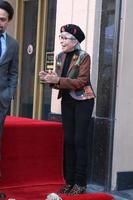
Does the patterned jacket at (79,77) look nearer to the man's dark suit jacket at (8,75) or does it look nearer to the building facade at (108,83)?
the man's dark suit jacket at (8,75)

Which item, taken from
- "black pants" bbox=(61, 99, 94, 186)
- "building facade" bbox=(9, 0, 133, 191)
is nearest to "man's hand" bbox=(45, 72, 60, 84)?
"black pants" bbox=(61, 99, 94, 186)

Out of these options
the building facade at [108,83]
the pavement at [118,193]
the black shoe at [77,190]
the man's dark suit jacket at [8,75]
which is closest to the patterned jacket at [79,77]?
the man's dark suit jacket at [8,75]

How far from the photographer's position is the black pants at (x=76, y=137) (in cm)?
539

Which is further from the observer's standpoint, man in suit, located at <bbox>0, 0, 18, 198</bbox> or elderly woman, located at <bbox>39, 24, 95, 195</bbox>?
elderly woman, located at <bbox>39, 24, 95, 195</bbox>

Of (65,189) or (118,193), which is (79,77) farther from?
(118,193)

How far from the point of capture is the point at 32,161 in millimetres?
5594

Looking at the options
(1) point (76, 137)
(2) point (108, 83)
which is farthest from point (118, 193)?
(2) point (108, 83)

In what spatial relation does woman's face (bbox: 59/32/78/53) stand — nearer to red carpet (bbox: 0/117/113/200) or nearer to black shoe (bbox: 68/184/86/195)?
red carpet (bbox: 0/117/113/200)

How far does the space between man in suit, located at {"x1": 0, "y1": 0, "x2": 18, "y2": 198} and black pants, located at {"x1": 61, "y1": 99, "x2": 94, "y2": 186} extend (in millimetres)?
775

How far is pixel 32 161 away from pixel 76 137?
567 mm

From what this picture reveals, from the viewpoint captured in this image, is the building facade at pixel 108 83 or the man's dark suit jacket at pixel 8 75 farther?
the building facade at pixel 108 83

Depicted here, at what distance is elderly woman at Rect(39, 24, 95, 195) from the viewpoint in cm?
538

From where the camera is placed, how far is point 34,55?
8.52m

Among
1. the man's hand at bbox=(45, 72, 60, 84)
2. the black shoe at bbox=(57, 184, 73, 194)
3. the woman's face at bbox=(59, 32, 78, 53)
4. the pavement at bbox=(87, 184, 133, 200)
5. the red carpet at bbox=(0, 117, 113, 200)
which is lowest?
the pavement at bbox=(87, 184, 133, 200)
